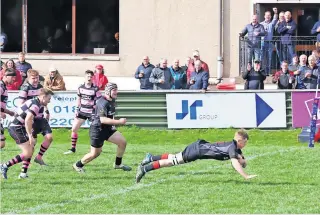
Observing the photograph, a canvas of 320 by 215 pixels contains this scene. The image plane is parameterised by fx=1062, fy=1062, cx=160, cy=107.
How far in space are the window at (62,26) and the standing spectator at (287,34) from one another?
5648mm

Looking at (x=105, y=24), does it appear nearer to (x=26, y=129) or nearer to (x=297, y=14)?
(x=297, y=14)

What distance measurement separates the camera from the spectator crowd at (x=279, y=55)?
27109 mm

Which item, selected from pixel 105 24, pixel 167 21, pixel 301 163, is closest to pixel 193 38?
pixel 167 21

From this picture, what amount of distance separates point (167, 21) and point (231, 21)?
6.45ft

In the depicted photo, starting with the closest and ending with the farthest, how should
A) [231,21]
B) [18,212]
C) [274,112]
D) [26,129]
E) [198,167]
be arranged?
[18,212]
[26,129]
[198,167]
[274,112]
[231,21]

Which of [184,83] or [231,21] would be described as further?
[231,21]

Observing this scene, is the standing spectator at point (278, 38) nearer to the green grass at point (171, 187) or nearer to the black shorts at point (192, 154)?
the green grass at point (171, 187)

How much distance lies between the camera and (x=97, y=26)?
32.9 meters

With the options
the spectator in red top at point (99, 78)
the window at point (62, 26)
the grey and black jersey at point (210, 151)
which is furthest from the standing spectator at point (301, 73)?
the grey and black jersey at point (210, 151)

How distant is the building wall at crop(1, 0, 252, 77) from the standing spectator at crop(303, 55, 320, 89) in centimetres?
463

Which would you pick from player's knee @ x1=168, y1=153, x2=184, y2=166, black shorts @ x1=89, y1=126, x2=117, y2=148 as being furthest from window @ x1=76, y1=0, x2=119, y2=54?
player's knee @ x1=168, y1=153, x2=184, y2=166

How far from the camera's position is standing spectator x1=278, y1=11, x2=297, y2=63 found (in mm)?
29047

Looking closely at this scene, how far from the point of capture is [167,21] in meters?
31.9

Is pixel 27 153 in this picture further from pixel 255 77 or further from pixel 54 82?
pixel 255 77
